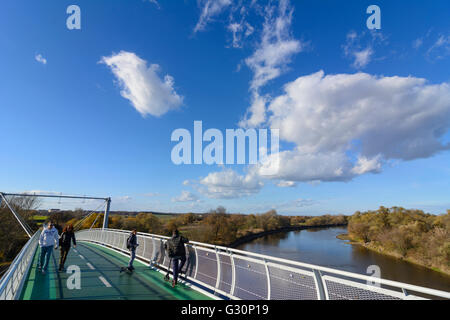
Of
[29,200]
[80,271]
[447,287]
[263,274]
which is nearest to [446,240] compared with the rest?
[447,287]

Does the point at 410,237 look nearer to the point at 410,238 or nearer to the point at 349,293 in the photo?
the point at 410,238

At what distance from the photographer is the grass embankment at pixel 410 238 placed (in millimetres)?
35875

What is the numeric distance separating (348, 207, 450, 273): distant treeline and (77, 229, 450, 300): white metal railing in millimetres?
44294

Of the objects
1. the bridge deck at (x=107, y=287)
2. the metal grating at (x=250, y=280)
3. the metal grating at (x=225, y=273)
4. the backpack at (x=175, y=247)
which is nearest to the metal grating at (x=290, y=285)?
the metal grating at (x=250, y=280)

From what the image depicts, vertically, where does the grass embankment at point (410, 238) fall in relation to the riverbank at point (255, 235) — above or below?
above

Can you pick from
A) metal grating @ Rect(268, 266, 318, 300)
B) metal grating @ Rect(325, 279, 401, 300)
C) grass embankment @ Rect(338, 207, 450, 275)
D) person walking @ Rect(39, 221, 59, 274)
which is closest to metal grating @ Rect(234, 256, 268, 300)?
metal grating @ Rect(268, 266, 318, 300)

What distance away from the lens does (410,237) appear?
43.8m

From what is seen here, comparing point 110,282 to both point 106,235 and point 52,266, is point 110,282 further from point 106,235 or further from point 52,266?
point 106,235

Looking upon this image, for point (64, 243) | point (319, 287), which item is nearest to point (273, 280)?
point (319, 287)

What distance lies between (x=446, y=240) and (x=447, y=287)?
848 centimetres

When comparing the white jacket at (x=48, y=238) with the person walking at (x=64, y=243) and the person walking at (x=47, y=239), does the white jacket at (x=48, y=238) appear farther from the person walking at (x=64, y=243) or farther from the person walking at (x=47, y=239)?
the person walking at (x=64, y=243)

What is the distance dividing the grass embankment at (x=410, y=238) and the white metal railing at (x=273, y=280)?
44181mm

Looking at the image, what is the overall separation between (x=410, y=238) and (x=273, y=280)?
5513cm

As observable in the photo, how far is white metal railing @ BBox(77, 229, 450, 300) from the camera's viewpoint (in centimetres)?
289
